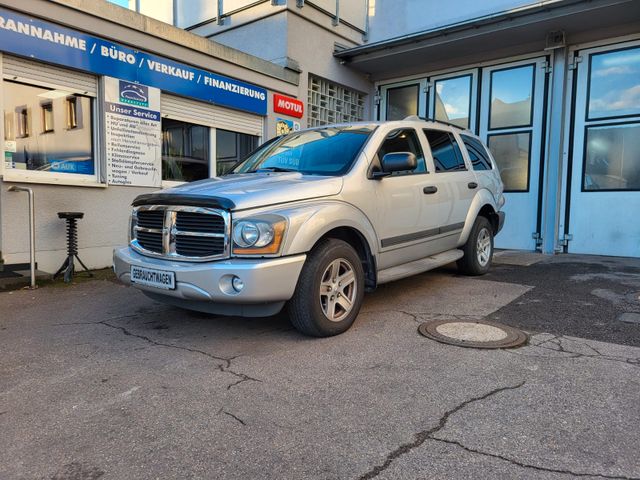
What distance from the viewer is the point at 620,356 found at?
3543 millimetres

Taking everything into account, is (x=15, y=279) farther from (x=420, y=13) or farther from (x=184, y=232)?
(x=420, y=13)

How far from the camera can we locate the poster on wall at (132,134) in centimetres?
715

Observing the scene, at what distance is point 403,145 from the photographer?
5164 mm

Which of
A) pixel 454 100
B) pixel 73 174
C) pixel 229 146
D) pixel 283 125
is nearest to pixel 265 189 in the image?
pixel 73 174

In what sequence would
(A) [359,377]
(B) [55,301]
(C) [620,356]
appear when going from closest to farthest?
(A) [359,377]
(C) [620,356]
(B) [55,301]

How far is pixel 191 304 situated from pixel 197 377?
785mm

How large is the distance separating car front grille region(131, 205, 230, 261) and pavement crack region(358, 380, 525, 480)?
74.2 inches

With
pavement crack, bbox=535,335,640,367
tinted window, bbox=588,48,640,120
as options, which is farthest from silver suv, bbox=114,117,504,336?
tinted window, bbox=588,48,640,120

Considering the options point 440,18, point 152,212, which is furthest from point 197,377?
point 440,18

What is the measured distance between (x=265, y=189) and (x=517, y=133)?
8264mm

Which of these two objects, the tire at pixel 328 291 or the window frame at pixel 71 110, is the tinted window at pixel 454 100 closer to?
the window frame at pixel 71 110

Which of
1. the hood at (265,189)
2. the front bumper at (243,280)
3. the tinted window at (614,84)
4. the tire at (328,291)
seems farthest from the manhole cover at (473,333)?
the tinted window at (614,84)

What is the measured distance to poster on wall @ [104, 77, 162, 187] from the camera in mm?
7149

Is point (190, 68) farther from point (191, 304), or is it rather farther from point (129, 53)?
point (191, 304)
